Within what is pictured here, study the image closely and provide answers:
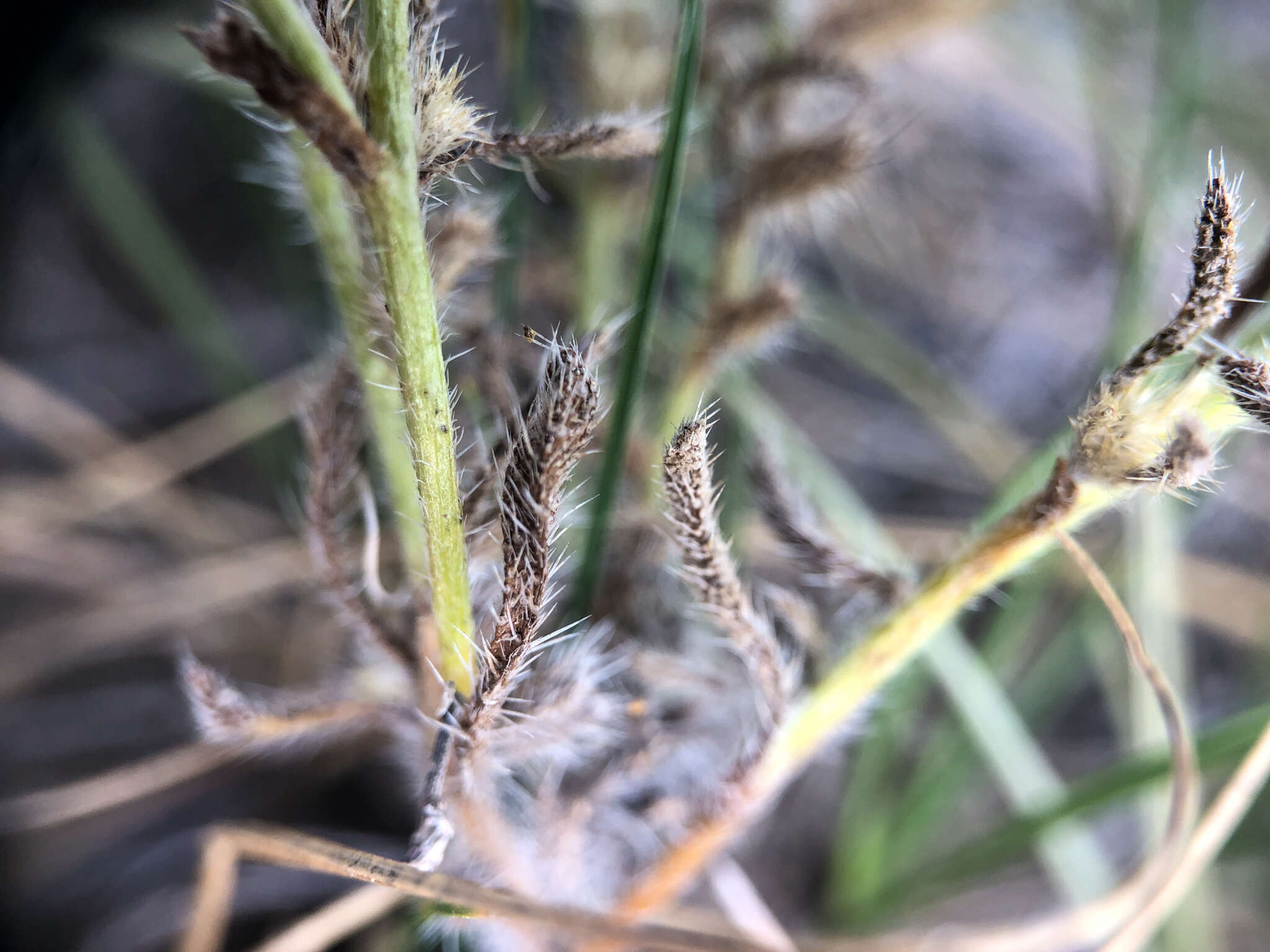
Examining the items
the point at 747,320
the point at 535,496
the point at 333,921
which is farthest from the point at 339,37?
the point at 333,921

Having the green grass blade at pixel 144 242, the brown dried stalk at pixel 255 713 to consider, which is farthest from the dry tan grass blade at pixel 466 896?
the green grass blade at pixel 144 242

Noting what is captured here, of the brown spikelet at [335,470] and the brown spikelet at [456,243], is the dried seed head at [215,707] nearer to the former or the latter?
the brown spikelet at [335,470]

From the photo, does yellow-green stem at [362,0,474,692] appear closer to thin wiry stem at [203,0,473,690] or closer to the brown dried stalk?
thin wiry stem at [203,0,473,690]

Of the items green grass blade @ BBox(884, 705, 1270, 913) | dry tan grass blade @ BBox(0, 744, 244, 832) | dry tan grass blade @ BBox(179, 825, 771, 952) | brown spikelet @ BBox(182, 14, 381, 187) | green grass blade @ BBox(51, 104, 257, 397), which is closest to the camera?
brown spikelet @ BBox(182, 14, 381, 187)

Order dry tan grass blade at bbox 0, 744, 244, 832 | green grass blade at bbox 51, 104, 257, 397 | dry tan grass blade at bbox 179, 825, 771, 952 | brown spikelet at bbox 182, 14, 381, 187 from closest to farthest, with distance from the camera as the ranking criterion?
brown spikelet at bbox 182, 14, 381, 187 < dry tan grass blade at bbox 179, 825, 771, 952 < dry tan grass blade at bbox 0, 744, 244, 832 < green grass blade at bbox 51, 104, 257, 397

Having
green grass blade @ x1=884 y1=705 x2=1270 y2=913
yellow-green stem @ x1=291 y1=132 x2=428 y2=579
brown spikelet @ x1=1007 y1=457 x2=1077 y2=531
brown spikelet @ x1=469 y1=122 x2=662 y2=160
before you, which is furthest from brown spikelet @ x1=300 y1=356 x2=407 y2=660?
green grass blade @ x1=884 y1=705 x2=1270 y2=913

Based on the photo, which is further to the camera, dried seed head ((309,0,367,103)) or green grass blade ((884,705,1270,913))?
green grass blade ((884,705,1270,913))

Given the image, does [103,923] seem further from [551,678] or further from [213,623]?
[551,678]
